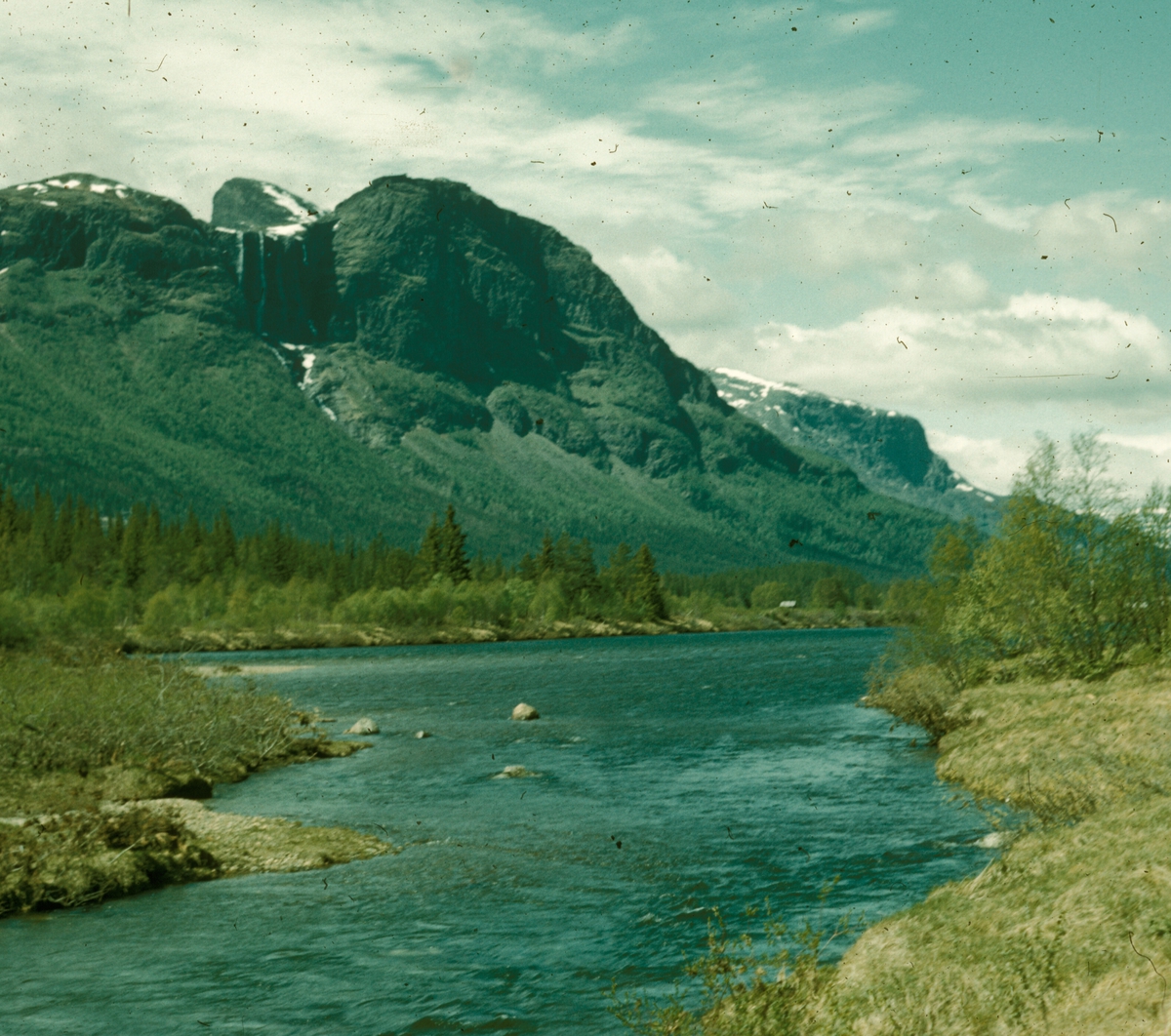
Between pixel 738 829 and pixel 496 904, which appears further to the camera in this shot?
pixel 738 829

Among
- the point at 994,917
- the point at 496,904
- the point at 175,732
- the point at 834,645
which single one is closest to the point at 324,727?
the point at 175,732

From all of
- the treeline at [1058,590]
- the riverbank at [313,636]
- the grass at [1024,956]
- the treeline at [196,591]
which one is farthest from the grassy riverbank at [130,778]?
the treeline at [196,591]

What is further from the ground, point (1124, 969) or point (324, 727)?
point (1124, 969)

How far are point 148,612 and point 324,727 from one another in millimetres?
117118

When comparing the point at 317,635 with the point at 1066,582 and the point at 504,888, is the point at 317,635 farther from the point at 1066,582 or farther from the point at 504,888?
the point at 504,888

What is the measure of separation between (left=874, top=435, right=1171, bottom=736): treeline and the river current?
4998 millimetres

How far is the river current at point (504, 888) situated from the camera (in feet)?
59.1

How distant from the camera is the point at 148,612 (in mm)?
166125

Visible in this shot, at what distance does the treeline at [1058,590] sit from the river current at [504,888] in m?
5.00

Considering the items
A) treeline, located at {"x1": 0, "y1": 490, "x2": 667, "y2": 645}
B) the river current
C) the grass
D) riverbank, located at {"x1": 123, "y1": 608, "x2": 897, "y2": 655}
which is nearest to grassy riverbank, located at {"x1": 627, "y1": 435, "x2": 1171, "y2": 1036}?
the grass

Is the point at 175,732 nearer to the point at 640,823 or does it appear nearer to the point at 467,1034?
the point at 640,823

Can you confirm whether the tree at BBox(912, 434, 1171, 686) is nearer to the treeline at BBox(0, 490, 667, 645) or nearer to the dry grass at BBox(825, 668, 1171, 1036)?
the dry grass at BBox(825, 668, 1171, 1036)

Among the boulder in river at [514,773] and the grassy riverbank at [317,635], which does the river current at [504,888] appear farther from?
the grassy riverbank at [317,635]

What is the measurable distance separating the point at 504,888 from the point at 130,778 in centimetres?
1476
